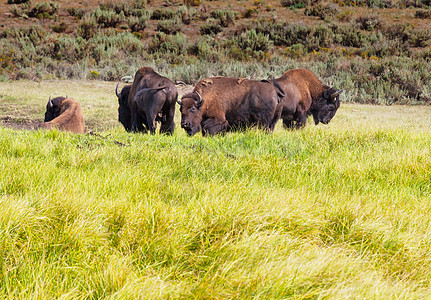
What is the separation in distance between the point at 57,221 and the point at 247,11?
105 feet

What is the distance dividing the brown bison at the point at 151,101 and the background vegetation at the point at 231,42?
9.42 metres

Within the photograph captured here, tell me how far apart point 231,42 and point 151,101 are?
19.0 meters

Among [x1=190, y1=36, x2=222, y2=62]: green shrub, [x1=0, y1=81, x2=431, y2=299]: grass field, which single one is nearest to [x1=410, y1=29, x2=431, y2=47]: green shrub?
[x1=190, y1=36, x2=222, y2=62]: green shrub

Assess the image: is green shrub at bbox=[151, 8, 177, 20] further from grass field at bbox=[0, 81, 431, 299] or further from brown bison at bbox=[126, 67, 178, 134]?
grass field at bbox=[0, 81, 431, 299]

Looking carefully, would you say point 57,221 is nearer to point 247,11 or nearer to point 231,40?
point 231,40

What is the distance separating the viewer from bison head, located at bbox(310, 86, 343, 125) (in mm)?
8711

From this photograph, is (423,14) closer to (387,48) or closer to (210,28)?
(387,48)

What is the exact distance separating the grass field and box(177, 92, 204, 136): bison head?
7.14 ft

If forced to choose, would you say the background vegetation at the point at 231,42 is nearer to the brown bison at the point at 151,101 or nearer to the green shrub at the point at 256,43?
the green shrub at the point at 256,43

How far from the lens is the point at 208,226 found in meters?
2.51

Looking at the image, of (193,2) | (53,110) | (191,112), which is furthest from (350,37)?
(191,112)

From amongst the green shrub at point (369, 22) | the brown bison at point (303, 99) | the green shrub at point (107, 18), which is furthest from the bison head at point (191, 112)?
the green shrub at point (107, 18)

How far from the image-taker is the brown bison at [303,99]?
26.5 feet

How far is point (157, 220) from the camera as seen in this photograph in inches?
99.8
